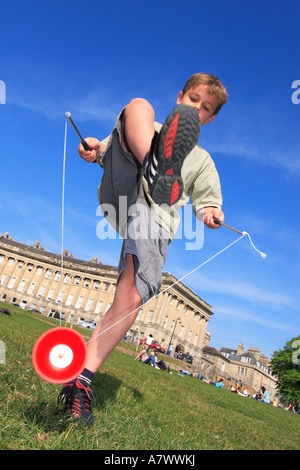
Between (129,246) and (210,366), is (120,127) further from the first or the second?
(210,366)

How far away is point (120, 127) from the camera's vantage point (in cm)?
213

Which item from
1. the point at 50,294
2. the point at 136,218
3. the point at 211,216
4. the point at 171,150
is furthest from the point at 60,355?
the point at 50,294

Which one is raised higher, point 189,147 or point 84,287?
point 84,287

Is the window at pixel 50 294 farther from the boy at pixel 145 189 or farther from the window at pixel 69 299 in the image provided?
the boy at pixel 145 189

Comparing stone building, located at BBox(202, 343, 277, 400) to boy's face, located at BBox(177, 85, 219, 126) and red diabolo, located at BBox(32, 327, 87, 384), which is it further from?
red diabolo, located at BBox(32, 327, 87, 384)

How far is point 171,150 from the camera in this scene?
1.66 meters

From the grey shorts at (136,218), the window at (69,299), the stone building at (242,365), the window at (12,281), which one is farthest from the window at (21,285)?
the grey shorts at (136,218)

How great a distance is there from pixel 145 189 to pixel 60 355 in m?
1.12

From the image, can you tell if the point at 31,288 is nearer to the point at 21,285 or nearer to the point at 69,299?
the point at 21,285

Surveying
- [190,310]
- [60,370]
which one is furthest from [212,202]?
[190,310]

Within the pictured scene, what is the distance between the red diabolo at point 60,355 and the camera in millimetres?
1475

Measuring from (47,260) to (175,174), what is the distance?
7679cm

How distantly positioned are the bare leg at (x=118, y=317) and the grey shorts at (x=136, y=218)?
50 millimetres

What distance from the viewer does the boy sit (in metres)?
1.72
